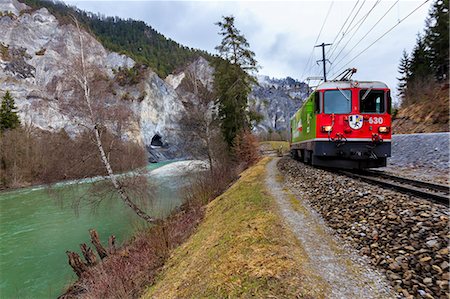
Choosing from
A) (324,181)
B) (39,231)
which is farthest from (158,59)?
(324,181)

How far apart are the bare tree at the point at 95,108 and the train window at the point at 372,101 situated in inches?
382

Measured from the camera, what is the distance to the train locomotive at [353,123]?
30.5 feet

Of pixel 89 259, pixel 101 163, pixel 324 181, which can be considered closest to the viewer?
pixel 324 181

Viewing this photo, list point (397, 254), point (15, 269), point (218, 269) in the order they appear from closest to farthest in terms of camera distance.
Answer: point (397, 254) → point (218, 269) → point (15, 269)

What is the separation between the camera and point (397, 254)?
3.29 metres

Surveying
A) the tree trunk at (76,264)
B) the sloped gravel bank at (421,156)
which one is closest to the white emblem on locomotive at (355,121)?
the sloped gravel bank at (421,156)

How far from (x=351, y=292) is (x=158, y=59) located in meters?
133

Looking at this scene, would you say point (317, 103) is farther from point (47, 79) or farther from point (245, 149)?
point (47, 79)

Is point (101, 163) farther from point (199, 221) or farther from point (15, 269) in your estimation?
point (199, 221)

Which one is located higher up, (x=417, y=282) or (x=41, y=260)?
(x=417, y=282)

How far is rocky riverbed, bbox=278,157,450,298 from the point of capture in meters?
2.75

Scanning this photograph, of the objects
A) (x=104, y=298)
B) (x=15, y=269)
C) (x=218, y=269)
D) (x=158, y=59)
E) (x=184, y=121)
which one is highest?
(x=158, y=59)

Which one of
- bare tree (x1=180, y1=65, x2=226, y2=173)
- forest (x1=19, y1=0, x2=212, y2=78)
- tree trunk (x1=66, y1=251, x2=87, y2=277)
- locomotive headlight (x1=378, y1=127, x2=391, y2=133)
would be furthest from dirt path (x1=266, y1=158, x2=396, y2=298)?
forest (x1=19, y1=0, x2=212, y2=78)

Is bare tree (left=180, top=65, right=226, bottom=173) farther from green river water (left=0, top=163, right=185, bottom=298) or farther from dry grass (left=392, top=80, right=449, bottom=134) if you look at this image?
dry grass (left=392, top=80, right=449, bottom=134)
